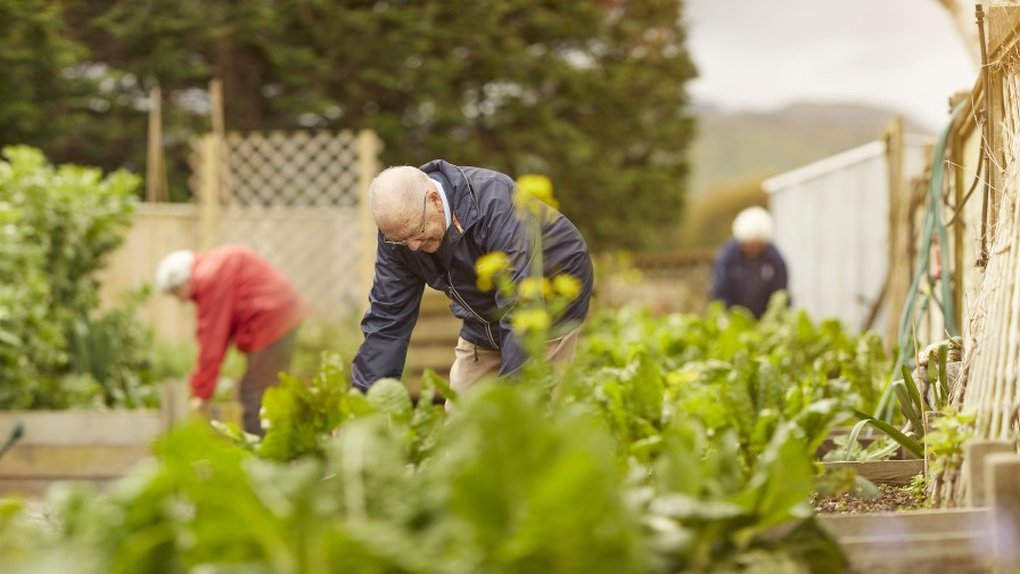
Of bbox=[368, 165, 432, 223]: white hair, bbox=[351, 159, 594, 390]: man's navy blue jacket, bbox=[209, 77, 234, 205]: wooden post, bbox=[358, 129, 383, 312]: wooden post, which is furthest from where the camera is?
bbox=[209, 77, 234, 205]: wooden post

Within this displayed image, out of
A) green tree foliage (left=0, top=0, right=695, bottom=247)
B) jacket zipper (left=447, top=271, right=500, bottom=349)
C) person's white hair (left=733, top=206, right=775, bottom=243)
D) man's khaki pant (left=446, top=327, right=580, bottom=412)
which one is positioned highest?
green tree foliage (left=0, top=0, right=695, bottom=247)

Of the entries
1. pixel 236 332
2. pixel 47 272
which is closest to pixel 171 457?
pixel 236 332

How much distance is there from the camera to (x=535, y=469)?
141cm

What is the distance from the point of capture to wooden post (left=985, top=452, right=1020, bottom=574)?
168 centimetres

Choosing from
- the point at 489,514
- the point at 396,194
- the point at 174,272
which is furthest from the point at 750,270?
the point at 489,514

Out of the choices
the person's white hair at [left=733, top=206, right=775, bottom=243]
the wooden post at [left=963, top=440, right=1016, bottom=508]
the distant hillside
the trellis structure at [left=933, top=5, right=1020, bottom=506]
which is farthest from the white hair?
the distant hillside

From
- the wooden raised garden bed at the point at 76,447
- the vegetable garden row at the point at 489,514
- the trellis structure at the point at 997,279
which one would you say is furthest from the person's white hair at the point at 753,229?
the vegetable garden row at the point at 489,514

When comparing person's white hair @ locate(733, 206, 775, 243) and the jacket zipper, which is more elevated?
person's white hair @ locate(733, 206, 775, 243)

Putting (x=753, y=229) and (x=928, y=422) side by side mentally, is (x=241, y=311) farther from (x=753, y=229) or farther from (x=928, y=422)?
(x=928, y=422)

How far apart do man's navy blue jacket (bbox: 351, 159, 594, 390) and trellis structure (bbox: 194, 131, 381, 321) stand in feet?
21.1

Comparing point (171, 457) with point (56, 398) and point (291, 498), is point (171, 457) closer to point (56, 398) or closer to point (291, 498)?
point (291, 498)

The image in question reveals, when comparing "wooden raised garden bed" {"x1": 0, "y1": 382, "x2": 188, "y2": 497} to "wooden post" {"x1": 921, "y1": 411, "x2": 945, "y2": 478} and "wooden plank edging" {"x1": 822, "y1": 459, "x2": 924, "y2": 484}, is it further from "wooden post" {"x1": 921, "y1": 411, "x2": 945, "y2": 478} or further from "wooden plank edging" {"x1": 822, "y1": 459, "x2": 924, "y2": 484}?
"wooden post" {"x1": 921, "y1": 411, "x2": 945, "y2": 478}

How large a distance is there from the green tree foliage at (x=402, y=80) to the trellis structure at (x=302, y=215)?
3719 millimetres

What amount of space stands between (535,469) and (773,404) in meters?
1.26
